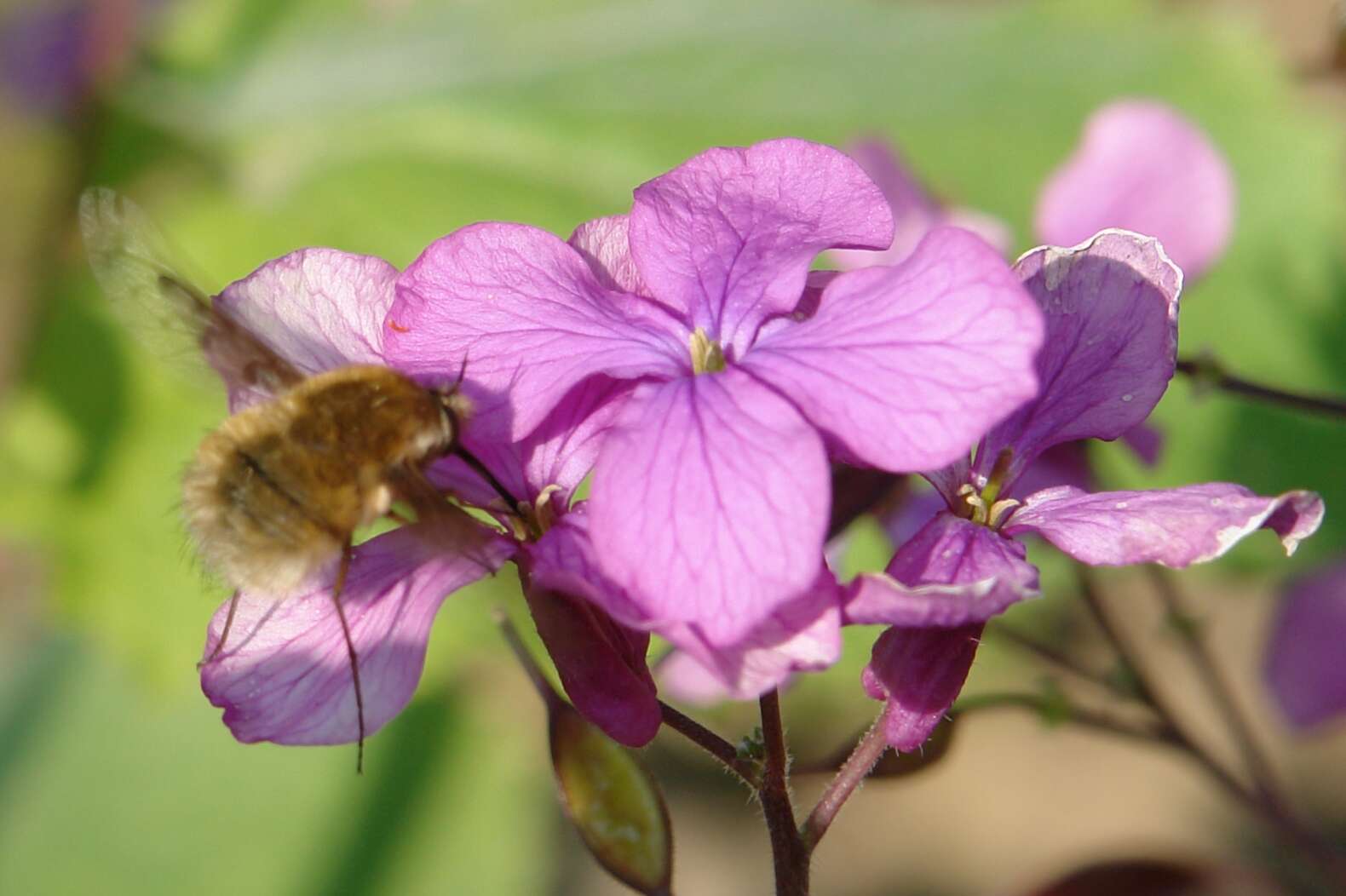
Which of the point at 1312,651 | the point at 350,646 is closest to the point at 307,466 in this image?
the point at 350,646

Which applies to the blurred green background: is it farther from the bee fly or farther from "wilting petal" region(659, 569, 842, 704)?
"wilting petal" region(659, 569, 842, 704)

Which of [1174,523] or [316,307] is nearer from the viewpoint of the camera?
[1174,523]

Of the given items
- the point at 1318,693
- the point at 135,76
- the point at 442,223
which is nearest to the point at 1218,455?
the point at 1318,693

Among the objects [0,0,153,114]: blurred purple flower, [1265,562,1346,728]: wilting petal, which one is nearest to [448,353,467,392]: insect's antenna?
[1265,562,1346,728]: wilting petal

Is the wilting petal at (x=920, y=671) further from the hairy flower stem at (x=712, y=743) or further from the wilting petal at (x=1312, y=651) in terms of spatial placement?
the wilting petal at (x=1312, y=651)

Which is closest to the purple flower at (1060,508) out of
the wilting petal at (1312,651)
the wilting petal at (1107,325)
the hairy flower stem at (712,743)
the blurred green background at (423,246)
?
the wilting petal at (1107,325)

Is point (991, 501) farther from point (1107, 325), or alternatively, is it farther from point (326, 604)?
point (326, 604)
